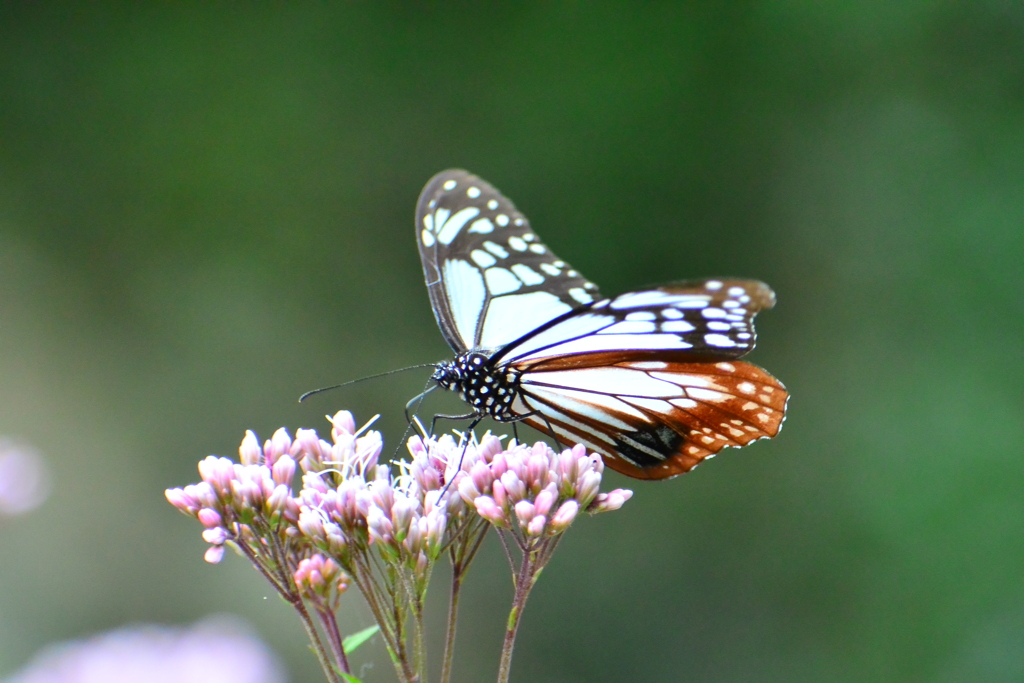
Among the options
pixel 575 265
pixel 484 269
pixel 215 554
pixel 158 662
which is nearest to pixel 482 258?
pixel 484 269

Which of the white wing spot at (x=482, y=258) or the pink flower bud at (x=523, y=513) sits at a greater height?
the white wing spot at (x=482, y=258)

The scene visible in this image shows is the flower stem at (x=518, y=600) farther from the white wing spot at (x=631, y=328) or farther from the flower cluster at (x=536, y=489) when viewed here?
the white wing spot at (x=631, y=328)

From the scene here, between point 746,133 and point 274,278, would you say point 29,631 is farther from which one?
point 746,133

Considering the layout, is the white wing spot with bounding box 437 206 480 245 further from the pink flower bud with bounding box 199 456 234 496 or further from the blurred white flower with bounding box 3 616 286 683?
the blurred white flower with bounding box 3 616 286 683

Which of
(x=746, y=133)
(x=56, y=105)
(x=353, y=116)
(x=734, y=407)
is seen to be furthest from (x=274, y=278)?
(x=734, y=407)

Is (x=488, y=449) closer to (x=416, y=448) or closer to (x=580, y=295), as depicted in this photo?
(x=416, y=448)

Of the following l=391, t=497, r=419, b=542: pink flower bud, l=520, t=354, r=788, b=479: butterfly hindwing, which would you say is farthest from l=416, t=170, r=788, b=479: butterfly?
l=391, t=497, r=419, b=542: pink flower bud

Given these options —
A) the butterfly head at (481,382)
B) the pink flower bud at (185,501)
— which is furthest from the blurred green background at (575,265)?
the pink flower bud at (185,501)
